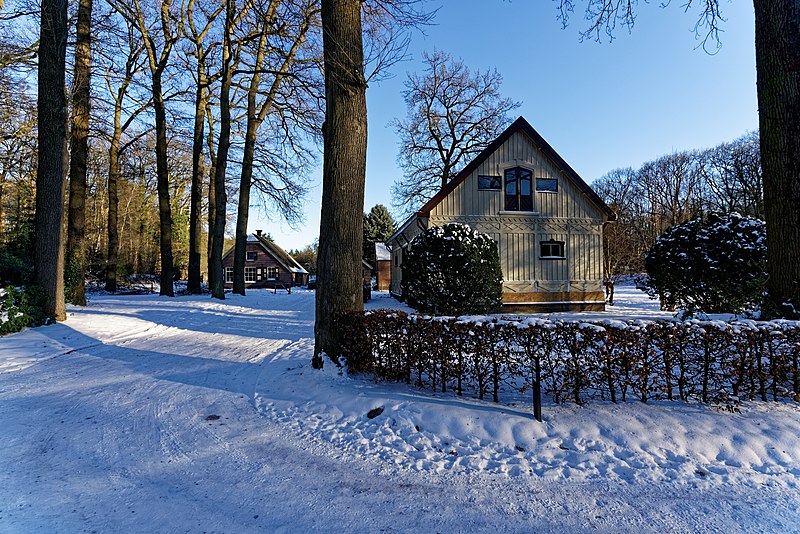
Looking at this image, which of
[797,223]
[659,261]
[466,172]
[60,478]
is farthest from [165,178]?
[797,223]

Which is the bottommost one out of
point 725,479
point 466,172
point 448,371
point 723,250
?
point 725,479

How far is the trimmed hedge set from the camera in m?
4.34

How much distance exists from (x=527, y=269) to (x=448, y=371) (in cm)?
1312

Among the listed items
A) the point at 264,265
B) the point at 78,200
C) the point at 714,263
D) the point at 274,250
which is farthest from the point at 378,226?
the point at 714,263

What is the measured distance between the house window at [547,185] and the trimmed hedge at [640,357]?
1368 centimetres

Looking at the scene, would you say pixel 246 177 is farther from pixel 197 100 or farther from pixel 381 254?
pixel 381 254

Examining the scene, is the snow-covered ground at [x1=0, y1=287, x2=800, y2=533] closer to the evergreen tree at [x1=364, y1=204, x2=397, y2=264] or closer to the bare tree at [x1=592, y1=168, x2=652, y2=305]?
the bare tree at [x1=592, y1=168, x2=652, y2=305]

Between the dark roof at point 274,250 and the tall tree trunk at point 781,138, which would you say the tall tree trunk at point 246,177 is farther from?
the dark roof at point 274,250

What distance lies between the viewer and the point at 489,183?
17219mm

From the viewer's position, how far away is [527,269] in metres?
17.2

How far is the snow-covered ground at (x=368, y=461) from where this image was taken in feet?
9.23

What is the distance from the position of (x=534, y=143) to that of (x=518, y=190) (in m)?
2.08

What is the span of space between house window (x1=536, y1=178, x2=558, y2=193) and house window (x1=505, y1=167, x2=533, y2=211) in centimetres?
40

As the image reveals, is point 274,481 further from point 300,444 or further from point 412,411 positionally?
point 412,411
